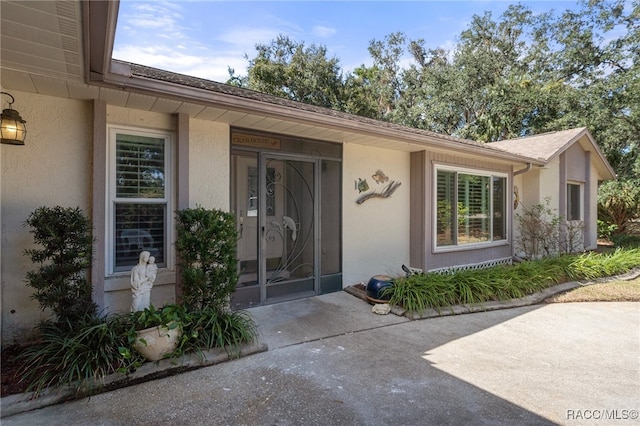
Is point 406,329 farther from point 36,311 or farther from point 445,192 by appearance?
point 36,311

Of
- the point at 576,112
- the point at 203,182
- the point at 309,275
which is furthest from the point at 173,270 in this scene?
the point at 576,112

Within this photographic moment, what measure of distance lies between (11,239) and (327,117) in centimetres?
398

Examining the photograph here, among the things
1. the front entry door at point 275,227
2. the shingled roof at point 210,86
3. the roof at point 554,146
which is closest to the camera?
the shingled roof at point 210,86

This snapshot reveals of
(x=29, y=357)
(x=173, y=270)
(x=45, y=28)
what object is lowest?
(x=29, y=357)

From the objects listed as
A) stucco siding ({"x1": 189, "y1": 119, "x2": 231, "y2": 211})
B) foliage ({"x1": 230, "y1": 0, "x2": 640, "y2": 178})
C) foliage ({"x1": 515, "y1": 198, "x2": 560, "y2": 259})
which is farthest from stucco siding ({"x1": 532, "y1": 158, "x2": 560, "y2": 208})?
stucco siding ({"x1": 189, "y1": 119, "x2": 231, "y2": 211})

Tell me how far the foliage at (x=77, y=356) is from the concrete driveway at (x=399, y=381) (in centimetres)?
22

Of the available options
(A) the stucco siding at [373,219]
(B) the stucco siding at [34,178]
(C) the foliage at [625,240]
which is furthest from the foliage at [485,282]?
(C) the foliage at [625,240]

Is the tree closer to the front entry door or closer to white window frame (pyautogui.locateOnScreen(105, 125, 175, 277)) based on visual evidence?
the front entry door

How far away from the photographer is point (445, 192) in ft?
24.6

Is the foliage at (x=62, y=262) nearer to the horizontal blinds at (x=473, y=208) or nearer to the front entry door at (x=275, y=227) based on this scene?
the front entry door at (x=275, y=227)

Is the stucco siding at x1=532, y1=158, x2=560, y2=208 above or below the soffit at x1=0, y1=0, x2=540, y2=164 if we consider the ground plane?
below

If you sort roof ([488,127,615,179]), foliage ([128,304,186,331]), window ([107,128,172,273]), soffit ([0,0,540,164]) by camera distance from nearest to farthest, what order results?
1. soffit ([0,0,540,164])
2. foliage ([128,304,186,331])
3. window ([107,128,172,273])
4. roof ([488,127,615,179])

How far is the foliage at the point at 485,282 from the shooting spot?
5352mm

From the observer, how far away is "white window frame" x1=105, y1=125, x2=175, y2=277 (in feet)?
Answer: 13.4
